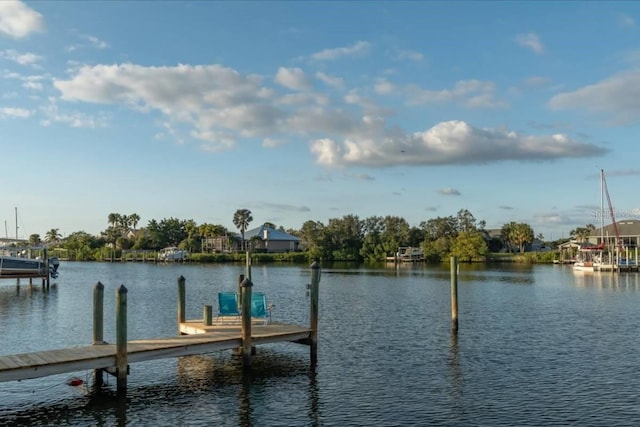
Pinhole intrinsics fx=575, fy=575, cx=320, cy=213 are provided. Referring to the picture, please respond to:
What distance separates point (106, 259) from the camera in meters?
154

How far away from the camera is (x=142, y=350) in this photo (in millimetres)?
17344

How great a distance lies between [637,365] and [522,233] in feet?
399

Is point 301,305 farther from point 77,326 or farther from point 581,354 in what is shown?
point 581,354

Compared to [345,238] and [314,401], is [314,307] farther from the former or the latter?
[345,238]

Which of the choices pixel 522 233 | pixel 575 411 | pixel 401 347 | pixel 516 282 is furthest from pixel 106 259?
pixel 575 411

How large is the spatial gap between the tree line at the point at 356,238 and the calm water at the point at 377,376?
94.0 metres

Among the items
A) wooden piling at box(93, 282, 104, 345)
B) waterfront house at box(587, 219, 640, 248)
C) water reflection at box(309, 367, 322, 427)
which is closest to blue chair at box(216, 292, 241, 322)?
water reflection at box(309, 367, 322, 427)

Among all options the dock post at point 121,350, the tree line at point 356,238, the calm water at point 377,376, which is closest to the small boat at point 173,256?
the tree line at point 356,238

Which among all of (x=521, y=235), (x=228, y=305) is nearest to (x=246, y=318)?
(x=228, y=305)

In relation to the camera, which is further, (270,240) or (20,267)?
(270,240)

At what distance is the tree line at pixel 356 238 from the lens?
132000 mm

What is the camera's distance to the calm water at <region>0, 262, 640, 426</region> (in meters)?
15.6

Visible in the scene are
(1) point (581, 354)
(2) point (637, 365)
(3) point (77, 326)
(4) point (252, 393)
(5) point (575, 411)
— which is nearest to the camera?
(5) point (575, 411)

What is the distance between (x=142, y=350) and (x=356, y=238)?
434ft
